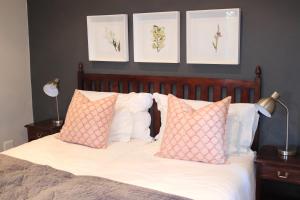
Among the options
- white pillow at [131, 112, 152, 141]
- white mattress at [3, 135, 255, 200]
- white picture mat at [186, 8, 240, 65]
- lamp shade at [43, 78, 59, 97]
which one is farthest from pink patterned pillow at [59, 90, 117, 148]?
white picture mat at [186, 8, 240, 65]

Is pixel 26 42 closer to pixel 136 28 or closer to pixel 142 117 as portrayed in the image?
pixel 136 28

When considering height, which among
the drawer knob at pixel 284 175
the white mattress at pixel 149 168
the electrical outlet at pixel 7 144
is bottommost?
the electrical outlet at pixel 7 144

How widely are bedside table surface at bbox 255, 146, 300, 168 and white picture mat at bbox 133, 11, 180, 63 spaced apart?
1064mm

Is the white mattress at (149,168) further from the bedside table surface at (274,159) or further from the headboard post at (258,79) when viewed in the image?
the headboard post at (258,79)

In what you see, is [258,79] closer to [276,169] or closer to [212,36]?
[212,36]

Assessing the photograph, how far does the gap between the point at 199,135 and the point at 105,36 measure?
4.87 feet

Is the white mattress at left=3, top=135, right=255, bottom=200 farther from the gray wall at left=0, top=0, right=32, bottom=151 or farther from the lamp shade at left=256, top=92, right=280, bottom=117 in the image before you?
the gray wall at left=0, top=0, right=32, bottom=151

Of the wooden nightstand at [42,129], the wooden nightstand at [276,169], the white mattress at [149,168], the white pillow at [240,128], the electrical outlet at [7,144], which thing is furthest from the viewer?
the electrical outlet at [7,144]

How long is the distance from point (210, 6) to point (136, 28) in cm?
70

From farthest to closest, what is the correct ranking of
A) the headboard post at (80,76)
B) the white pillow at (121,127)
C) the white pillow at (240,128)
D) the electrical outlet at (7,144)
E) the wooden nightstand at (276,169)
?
the electrical outlet at (7,144) → the headboard post at (80,76) → the white pillow at (121,127) → the white pillow at (240,128) → the wooden nightstand at (276,169)

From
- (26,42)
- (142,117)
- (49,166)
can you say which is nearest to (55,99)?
(26,42)

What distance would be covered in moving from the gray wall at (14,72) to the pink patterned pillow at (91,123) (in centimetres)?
118

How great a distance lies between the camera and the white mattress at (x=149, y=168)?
6.59 ft

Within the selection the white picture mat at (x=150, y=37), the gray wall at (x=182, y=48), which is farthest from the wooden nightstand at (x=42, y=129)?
the white picture mat at (x=150, y=37)
